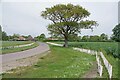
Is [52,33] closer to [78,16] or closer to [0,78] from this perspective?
[78,16]

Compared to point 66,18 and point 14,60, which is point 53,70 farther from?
point 66,18

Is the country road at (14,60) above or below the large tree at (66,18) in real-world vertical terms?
below

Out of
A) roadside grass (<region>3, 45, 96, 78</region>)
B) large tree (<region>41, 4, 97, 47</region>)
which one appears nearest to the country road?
roadside grass (<region>3, 45, 96, 78</region>)

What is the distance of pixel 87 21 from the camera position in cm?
6144

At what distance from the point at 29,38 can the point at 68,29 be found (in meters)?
119

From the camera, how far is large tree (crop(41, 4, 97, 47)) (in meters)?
60.8

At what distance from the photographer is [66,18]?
61.3 metres

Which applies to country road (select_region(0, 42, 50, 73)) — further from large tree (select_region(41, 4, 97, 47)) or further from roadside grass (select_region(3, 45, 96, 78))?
large tree (select_region(41, 4, 97, 47))

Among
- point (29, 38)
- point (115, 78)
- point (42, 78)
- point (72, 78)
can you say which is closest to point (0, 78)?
point (42, 78)

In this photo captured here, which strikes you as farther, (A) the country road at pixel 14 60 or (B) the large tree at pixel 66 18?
(B) the large tree at pixel 66 18

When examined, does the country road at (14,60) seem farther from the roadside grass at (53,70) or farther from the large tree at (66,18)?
the large tree at (66,18)

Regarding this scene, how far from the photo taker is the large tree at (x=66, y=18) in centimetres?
6075

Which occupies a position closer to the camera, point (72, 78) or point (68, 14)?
point (72, 78)

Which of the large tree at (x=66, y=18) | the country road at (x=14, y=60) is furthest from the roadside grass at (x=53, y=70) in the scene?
the large tree at (x=66, y=18)
